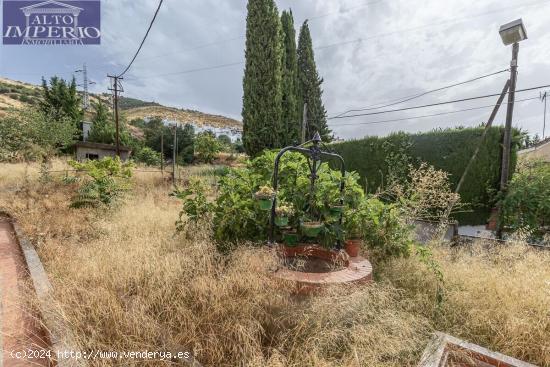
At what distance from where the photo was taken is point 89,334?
67.3 inches

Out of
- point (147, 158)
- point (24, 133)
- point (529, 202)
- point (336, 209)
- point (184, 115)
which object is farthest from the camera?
point (184, 115)

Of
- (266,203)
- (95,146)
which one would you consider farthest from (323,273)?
(95,146)

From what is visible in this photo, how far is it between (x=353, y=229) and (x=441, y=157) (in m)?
4.61

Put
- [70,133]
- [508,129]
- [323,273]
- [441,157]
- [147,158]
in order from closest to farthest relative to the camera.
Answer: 1. [323,273]
2. [508,129]
3. [441,157]
4. [70,133]
5. [147,158]

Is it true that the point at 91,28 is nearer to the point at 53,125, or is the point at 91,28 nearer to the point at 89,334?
the point at 89,334

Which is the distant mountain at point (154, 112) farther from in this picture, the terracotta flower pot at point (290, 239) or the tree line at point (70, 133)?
the terracotta flower pot at point (290, 239)

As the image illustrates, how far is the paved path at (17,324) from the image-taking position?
1608 millimetres

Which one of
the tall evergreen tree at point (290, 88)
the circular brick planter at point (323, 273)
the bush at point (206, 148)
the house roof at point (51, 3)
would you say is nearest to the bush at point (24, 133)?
the house roof at point (51, 3)

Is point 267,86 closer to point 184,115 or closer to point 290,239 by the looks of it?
point 290,239

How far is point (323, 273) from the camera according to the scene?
2.26 metres

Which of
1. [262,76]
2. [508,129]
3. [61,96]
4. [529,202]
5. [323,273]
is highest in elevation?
[61,96]

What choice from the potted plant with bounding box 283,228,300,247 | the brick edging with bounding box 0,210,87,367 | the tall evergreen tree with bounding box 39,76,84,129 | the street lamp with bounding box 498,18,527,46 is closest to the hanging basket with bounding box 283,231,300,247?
the potted plant with bounding box 283,228,300,247

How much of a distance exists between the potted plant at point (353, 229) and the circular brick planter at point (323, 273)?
19 cm

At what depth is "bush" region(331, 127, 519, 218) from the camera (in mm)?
5723
